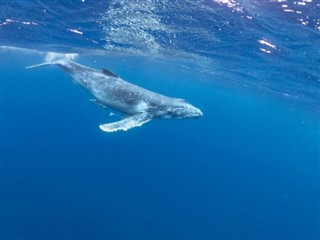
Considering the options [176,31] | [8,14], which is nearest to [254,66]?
[176,31]

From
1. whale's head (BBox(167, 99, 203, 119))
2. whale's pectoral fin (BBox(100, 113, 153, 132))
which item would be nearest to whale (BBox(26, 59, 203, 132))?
whale's head (BBox(167, 99, 203, 119))

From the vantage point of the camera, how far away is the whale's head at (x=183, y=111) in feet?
32.0

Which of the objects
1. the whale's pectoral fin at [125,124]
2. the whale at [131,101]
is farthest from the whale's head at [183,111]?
the whale's pectoral fin at [125,124]

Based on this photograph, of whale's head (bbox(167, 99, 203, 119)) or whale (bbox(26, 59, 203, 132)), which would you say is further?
whale's head (bbox(167, 99, 203, 119))

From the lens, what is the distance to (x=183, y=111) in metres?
9.78

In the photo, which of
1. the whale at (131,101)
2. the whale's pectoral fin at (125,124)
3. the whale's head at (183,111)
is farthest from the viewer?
the whale's head at (183,111)

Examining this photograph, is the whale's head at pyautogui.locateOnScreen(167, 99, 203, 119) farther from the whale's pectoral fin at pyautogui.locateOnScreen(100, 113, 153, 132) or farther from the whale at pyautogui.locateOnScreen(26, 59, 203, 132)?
the whale's pectoral fin at pyautogui.locateOnScreen(100, 113, 153, 132)

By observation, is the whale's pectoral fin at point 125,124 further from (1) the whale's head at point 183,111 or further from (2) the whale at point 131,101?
(1) the whale's head at point 183,111

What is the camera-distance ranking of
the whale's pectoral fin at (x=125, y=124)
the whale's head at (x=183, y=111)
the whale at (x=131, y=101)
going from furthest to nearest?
the whale's head at (x=183, y=111)
the whale at (x=131, y=101)
the whale's pectoral fin at (x=125, y=124)

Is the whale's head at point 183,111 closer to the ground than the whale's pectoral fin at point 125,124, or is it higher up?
higher up

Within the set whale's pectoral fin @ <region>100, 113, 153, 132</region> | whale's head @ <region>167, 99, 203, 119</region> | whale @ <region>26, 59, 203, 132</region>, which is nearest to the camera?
whale's pectoral fin @ <region>100, 113, 153, 132</region>

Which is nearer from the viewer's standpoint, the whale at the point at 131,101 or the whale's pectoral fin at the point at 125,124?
the whale's pectoral fin at the point at 125,124

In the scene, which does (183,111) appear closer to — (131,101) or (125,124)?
(131,101)

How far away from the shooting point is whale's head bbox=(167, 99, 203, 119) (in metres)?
9.74
